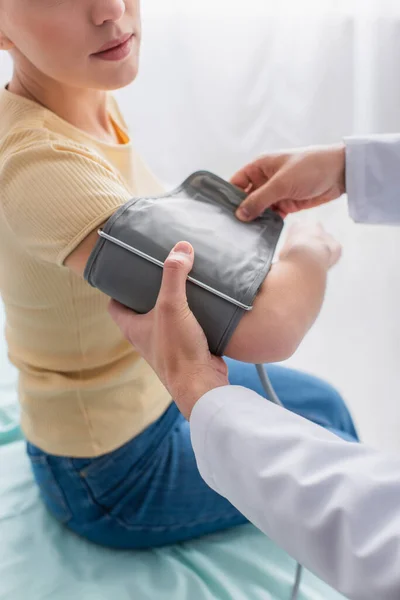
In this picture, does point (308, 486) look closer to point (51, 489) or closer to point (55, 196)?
point (55, 196)

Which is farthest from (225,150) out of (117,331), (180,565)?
(180,565)

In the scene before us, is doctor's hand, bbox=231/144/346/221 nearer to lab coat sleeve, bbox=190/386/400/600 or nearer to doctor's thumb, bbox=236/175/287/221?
doctor's thumb, bbox=236/175/287/221

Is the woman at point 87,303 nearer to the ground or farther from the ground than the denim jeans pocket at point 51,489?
farther from the ground

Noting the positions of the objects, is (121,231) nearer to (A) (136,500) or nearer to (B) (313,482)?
(B) (313,482)

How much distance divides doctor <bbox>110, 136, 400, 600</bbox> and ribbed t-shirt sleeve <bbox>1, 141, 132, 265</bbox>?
0.34 ft

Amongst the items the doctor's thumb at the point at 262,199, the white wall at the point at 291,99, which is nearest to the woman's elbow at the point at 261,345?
the doctor's thumb at the point at 262,199

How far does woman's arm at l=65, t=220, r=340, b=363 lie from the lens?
77cm

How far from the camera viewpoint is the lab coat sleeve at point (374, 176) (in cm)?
100

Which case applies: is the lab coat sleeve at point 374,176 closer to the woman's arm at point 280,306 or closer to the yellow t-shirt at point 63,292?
the woman's arm at point 280,306

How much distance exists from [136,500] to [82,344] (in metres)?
0.26

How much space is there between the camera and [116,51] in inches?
34.8

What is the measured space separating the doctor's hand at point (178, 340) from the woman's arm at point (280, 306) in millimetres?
49

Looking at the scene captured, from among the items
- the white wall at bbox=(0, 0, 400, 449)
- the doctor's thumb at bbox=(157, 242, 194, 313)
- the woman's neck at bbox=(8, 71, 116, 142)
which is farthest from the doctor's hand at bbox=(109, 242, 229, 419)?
the white wall at bbox=(0, 0, 400, 449)

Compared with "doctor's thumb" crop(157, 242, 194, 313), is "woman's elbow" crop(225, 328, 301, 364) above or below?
below
